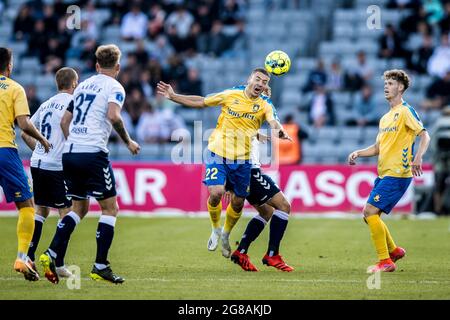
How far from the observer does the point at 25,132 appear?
416 inches

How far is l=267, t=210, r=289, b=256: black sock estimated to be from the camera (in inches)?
476

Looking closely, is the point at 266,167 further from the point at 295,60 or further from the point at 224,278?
the point at 224,278

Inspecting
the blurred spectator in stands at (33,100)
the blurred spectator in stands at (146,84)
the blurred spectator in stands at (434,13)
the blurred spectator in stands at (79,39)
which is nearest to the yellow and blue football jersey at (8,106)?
the blurred spectator in stands at (33,100)

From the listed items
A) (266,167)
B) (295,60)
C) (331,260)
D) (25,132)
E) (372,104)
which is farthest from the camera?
(295,60)

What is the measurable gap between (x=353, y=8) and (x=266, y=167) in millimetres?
7849

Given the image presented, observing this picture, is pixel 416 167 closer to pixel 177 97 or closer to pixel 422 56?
pixel 177 97

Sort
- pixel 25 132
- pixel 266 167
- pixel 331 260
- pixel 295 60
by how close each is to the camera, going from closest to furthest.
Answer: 1. pixel 25 132
2. pixel 331 260
3. pixel 266 167
4. pixel 295 60

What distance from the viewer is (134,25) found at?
28.6 metres

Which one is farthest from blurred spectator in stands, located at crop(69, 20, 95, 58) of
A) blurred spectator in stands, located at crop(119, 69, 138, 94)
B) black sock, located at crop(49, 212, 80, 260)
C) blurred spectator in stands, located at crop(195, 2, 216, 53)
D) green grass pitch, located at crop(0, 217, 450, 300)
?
black sock, located at crop(49, 212, 80, 260)

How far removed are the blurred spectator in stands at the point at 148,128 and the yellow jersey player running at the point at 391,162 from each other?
44.7 feet

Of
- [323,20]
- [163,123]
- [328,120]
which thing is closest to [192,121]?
[163,123]

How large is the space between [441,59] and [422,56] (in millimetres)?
561

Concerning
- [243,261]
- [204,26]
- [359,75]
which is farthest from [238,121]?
[204,26]

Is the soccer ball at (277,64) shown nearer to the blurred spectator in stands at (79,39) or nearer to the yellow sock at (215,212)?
the yellow sock at (215,212)
